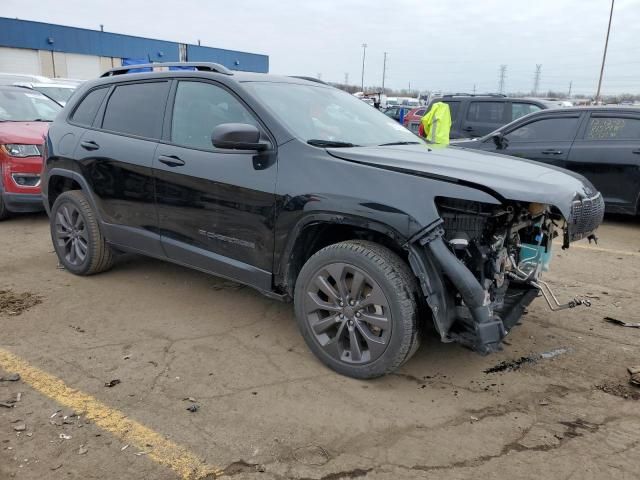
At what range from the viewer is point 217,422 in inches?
110

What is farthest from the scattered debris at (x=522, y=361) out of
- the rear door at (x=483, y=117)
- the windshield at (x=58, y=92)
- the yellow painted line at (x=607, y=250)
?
the windshield at (x=58, y=92)

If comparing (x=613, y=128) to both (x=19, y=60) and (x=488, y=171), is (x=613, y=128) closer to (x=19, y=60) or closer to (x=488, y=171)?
(x=488, y=171)

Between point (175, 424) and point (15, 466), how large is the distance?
0.72 meters

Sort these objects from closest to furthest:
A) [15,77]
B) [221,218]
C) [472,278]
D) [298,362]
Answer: [472,278]
[298,362]
[221,218]
[15,77]

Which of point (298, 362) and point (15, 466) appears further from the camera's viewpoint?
point (298, 362)

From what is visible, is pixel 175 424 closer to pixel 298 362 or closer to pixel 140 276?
pixel 298 362

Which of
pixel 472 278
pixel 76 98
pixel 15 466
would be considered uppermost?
pixel 76 98

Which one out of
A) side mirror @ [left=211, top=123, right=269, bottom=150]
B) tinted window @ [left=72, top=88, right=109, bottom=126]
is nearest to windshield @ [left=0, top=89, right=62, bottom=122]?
tinted window @ [left=72, top=88, right=109, bottom=126]

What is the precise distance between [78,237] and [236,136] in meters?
2.44

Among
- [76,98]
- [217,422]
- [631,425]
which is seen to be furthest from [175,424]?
[76,98]

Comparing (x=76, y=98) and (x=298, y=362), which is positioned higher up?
(x=76, y=98)

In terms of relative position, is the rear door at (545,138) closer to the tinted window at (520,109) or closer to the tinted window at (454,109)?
the tinted window at (520,109)

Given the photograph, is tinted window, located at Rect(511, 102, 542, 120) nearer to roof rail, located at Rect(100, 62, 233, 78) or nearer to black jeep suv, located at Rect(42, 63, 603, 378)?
black jeep suv, located at Rect(42, 63, 603, 378)

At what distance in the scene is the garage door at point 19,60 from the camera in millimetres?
34406
